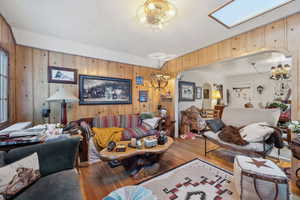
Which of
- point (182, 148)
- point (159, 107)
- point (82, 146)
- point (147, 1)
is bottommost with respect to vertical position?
point (182, 148)

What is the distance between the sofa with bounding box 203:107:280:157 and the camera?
6.34 ft

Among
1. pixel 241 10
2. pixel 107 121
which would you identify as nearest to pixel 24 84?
pixel 107 121

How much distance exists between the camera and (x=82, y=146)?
7.37 feet

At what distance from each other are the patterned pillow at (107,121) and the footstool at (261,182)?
253cm

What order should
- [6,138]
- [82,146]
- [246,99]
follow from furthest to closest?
[246,99] < [82,146] < [6,138]

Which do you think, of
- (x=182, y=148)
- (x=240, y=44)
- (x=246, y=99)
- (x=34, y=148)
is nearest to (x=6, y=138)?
(x=34, y=148)

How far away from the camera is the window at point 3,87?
72.2 inches

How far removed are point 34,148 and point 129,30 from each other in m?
2.23

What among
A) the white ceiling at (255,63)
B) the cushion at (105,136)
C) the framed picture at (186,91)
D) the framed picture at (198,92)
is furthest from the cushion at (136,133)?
the framed picture at (198,92)

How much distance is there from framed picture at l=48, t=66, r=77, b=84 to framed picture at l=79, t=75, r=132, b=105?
16cm

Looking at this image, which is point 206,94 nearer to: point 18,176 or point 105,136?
point 105,136

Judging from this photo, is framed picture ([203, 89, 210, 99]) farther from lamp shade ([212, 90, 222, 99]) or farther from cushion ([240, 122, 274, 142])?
cushion ([240, 122, 274, 142])

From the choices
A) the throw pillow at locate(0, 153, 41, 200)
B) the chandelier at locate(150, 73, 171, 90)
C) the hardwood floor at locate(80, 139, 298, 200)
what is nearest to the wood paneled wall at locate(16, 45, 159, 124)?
the chandelier at locate(150, 73, 171, 90)

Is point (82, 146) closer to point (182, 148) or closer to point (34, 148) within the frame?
point (34, 148)
